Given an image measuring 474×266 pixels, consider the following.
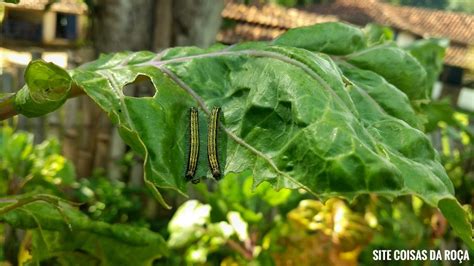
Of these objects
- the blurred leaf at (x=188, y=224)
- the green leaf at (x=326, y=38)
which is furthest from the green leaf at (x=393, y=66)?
the blurred leaf at (x=188, y=224)

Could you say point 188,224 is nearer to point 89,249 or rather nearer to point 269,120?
point 89,249

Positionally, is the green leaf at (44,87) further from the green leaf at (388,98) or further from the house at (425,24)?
the house at (425,24)

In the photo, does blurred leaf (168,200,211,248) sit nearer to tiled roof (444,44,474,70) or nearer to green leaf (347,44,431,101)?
green leaf (347,44,431,101)

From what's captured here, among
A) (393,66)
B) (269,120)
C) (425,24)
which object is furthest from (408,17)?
(269,120)

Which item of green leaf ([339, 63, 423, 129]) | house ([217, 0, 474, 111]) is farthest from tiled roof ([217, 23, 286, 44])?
green leaf ([339, 63, 423, 129])

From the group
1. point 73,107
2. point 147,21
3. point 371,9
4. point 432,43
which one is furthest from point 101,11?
point 371,9

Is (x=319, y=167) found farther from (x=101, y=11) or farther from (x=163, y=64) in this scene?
(x=101, y=11)
